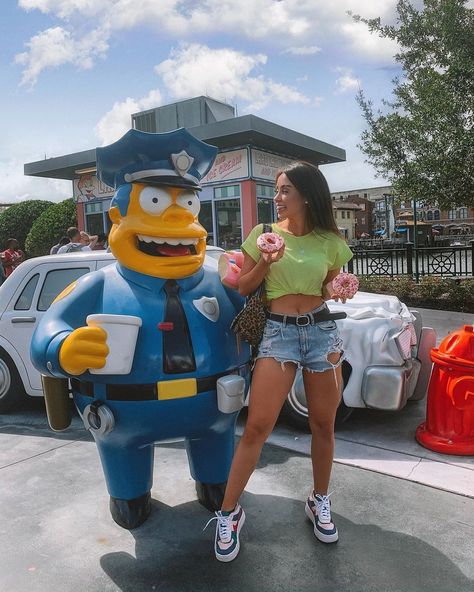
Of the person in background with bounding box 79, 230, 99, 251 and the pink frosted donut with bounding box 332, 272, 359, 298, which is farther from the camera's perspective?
the person in background with bounding box 79, 230, 99, 251

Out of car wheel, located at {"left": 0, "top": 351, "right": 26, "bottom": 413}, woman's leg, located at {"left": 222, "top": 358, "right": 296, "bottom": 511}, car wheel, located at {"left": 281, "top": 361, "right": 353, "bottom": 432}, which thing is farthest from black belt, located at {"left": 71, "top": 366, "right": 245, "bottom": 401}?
car wheel, located at {"left": 0, "top": 351, "right": 26, "bottom": 413}

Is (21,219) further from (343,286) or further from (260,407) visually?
(260,407)

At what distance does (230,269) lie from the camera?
2.63 meters

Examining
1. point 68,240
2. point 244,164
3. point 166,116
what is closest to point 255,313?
point 68,240

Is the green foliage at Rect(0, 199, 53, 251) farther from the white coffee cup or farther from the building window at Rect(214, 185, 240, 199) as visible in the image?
the white coffee cup

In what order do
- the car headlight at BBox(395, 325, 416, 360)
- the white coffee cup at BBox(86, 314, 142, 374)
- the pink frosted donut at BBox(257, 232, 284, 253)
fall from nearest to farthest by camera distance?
the pink frosted donut at BBox(257, 232, 284, 253), the white coffee cup at BBox(86, 314, 142, 374), the car headlight at BBox(395, 325, 416, 360)

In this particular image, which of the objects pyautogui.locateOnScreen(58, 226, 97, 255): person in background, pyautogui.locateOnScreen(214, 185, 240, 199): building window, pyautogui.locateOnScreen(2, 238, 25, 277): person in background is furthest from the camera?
pyautogui.locateOnScreen(214, 185, 240, 199): building window

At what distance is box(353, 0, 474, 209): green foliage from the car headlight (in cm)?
643

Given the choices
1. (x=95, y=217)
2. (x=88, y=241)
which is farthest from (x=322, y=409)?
(x=95, y=217)

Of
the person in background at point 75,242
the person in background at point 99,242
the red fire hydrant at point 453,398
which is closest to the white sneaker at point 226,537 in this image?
the red fire hydrant at point 453,398

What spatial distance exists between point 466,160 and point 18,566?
9295mm

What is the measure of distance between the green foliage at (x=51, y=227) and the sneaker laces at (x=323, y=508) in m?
20.2

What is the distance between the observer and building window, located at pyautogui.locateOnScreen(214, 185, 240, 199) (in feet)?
49.3

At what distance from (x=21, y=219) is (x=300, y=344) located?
27448 mm
